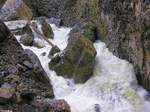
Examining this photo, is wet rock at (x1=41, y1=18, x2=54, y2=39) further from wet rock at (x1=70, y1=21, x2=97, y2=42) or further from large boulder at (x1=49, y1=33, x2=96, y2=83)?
large boulder at (x1=49, y1=33, x2=96, y2=83)

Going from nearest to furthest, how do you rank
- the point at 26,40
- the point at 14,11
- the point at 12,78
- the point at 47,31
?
the point at 12,78, the point at 26,40, the point at 47,31, the point at 14,11

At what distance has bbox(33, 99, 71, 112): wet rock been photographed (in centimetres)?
780

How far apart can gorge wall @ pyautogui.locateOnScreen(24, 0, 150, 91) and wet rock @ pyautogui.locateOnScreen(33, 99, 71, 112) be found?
6.17 feet

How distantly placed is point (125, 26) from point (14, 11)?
19.0 ft

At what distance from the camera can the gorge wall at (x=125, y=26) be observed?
7.91 metres

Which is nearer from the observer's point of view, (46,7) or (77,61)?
(77,61)

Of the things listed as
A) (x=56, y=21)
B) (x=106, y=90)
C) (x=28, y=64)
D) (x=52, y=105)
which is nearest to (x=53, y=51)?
(x=28, y=64)

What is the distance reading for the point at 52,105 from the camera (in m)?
7.89

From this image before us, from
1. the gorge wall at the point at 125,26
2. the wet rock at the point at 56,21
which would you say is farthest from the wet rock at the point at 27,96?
the wet rock at the point at 56,21

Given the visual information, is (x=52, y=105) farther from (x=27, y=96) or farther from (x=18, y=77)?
(x=18, y=77)

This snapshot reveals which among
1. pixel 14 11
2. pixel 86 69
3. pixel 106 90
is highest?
pixel 86 69

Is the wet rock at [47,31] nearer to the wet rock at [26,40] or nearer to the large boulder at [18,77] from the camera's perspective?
the wet rock at [26,40]

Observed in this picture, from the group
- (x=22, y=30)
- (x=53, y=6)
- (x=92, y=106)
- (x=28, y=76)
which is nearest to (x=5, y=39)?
(x=28, y=76)

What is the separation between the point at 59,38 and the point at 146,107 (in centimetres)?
495
